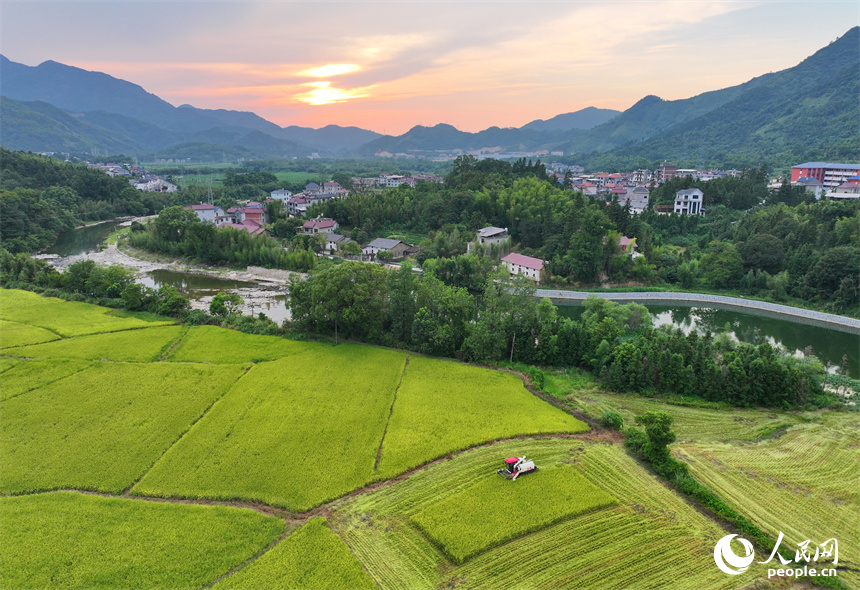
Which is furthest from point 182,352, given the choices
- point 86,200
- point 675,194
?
point 86,200

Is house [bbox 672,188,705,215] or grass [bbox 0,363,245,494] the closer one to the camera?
grass [bbox 0,363,245,494]

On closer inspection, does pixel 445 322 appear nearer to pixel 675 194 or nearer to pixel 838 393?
pixel 838 393

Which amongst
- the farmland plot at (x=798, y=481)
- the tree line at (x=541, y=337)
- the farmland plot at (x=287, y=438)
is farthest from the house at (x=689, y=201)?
the farmland plot at (x=287, y=438)

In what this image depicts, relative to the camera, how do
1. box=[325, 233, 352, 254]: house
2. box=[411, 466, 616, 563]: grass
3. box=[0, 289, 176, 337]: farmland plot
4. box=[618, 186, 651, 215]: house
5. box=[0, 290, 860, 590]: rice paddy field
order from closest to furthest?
box=[0, 290, 860, 590]: rice paddy field < box=[411, 466, 616, 563]: grass < box=[0, 289, 176, 337]: farmland plot < box=[325, 233, 352, 254]: house < box=[618, 186, 651, 215]: house

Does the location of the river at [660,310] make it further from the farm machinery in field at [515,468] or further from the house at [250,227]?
the farm machinery in field at [515,468]

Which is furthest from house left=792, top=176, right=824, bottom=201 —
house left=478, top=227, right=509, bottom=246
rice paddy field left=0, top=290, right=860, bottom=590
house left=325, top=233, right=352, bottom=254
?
house left=325, top=233, right=352, bottom=254

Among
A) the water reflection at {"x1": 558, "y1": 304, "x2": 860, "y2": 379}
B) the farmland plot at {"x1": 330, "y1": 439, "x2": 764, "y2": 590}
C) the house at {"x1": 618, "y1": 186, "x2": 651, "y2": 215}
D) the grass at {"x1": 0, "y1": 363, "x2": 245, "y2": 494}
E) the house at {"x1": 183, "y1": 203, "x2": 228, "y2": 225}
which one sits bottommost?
the water reflection at {"x1": 558, "y1": 304, "x2": 860, "y2": 379}
